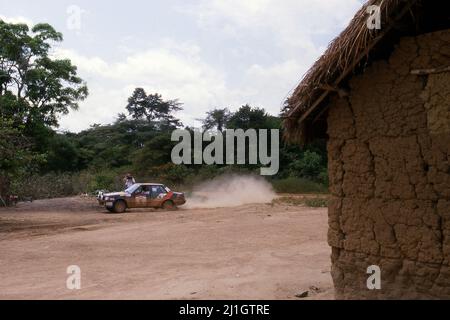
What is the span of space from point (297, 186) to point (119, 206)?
50.6 ft

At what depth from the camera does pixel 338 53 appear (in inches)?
237

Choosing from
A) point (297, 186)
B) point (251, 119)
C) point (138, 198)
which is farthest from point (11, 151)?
point (251, 119)

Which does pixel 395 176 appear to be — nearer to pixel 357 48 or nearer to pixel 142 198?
pixel 357 48

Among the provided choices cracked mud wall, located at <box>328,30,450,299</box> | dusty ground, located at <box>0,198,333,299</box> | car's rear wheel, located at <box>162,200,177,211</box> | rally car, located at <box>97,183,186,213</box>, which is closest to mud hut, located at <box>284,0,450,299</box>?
cracked mud wall, located at <box>328,30,450,299</box>

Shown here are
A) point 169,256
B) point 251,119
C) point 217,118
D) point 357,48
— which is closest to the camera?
point 357,48

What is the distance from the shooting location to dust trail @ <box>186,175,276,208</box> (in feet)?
87.3

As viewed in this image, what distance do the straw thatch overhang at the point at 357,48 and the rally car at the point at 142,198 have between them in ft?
53.2

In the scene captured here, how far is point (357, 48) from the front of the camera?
5.77 meters

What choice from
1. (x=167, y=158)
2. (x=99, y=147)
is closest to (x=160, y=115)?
(x=99, y=147)

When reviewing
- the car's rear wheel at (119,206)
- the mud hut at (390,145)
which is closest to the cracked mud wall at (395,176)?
the mud hut at (390,145)

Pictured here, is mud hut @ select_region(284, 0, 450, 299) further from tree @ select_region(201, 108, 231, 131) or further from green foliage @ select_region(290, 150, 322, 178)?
tree @ select_region(201, 108, 231, 131)

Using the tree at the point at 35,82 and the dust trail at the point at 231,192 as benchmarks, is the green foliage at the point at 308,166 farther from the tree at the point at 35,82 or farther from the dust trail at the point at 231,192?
the tree at the point at 35,82
